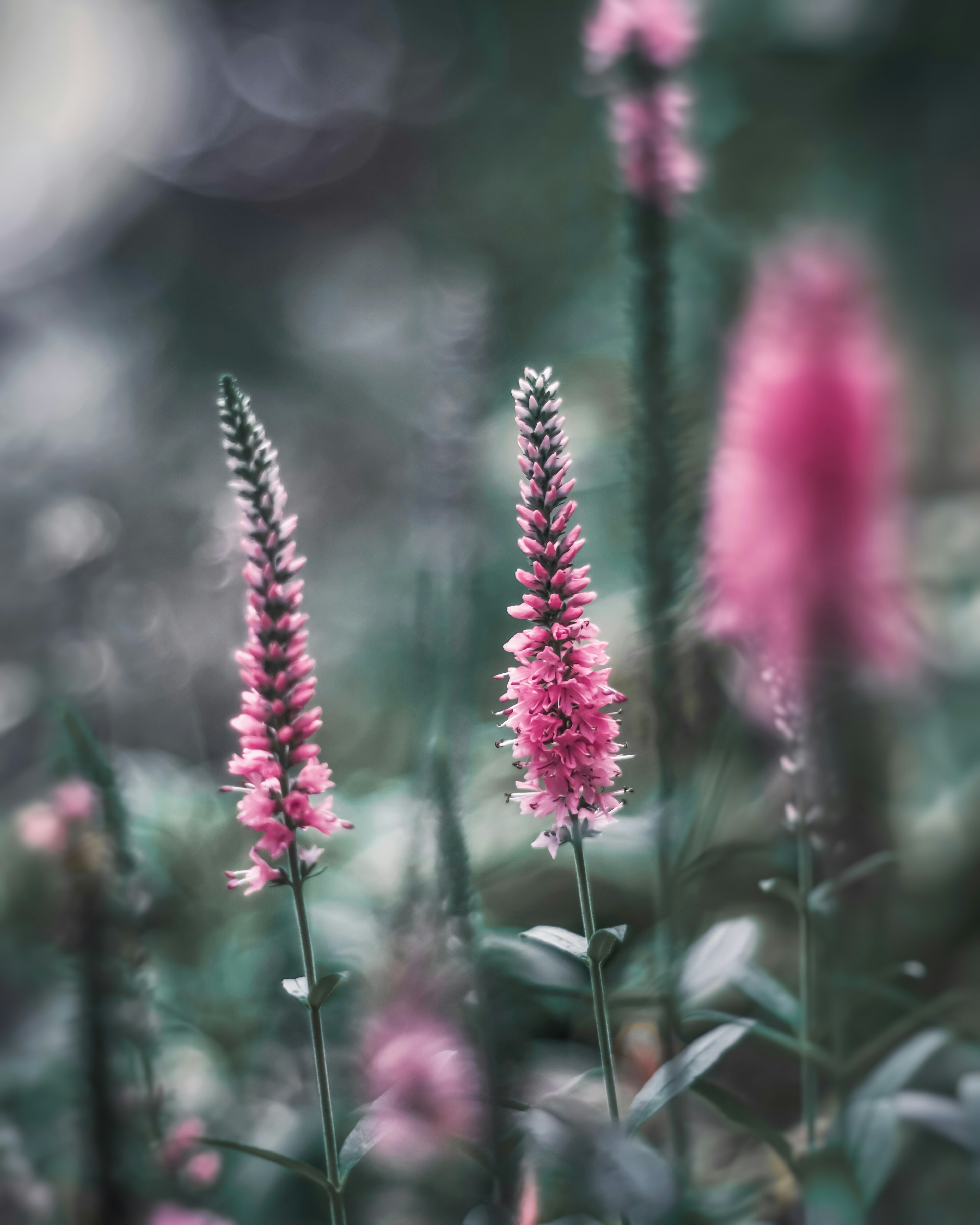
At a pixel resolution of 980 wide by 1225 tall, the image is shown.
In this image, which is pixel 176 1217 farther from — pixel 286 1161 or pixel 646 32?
pixel 646 32

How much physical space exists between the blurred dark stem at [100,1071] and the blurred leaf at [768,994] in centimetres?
40

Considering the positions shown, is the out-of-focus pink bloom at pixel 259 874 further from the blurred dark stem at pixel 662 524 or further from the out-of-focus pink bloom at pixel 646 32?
the out-of-focus pink bloom at pixel 646 32

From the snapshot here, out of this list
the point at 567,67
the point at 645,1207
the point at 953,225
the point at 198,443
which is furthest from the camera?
the point at 198,443

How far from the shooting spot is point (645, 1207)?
14.9 inches

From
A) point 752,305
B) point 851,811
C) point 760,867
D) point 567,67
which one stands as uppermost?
point 567,67

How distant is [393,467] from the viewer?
2.00 m

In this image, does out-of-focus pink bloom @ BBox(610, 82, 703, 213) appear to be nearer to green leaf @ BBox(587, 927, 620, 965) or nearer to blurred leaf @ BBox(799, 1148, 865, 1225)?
green leaf @ BBox(587, 927, 620, 965)

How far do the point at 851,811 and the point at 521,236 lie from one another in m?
1.50

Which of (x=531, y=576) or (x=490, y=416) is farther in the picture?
(x=490, y=416)

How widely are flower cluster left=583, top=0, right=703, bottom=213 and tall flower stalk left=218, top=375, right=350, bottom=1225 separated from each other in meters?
0.35

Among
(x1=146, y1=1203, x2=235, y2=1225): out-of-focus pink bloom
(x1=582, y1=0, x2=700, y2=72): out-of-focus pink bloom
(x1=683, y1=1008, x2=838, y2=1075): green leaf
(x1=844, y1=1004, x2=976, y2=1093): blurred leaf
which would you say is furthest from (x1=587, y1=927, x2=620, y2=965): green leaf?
(x1=582, y1=0, x2=700, y2=72): out-of-focus pink bloom

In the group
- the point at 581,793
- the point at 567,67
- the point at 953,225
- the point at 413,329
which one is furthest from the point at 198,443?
the point at 581,793

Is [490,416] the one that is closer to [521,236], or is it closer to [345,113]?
[521,236]

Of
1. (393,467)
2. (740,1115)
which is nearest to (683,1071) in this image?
(740,1115)
